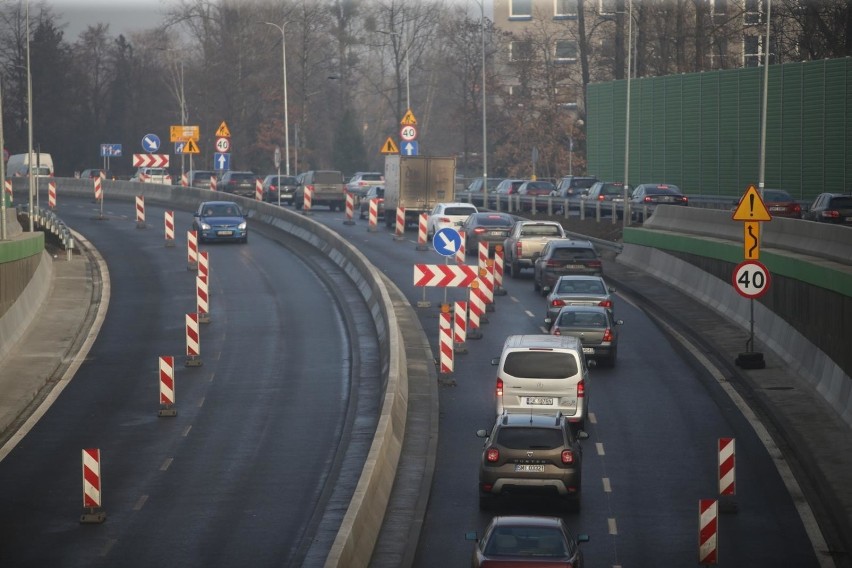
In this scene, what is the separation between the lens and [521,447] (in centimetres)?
2030

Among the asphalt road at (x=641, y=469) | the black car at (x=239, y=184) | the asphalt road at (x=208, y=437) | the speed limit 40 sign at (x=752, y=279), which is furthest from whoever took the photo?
the black car at (x=239, y=184)

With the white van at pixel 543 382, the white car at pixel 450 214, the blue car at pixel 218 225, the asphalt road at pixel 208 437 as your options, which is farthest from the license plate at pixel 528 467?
the blue car at pixel 218 225

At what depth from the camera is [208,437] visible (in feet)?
84.1

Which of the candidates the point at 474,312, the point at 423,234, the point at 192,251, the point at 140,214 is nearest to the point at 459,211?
the point at 423,234

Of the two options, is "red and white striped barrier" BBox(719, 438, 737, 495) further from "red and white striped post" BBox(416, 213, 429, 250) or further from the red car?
"red and white striped post" BBox(416, 213, 429, 250)

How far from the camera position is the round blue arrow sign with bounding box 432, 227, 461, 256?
115 feet

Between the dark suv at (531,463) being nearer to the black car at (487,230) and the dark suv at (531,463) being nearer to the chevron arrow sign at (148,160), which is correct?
the black car at (487,230)

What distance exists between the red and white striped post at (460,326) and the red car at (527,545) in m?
17.3

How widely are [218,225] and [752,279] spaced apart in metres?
30.3

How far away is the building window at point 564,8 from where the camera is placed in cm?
13212

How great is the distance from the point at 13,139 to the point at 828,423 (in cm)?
10351

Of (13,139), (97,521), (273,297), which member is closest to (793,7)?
(273,297)

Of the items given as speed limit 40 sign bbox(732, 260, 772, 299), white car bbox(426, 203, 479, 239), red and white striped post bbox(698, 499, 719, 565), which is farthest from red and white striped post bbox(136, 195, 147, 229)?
red and white striped post bbox(698, 499, 719, 565)

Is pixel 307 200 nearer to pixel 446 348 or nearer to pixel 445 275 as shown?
pixel 445 275
